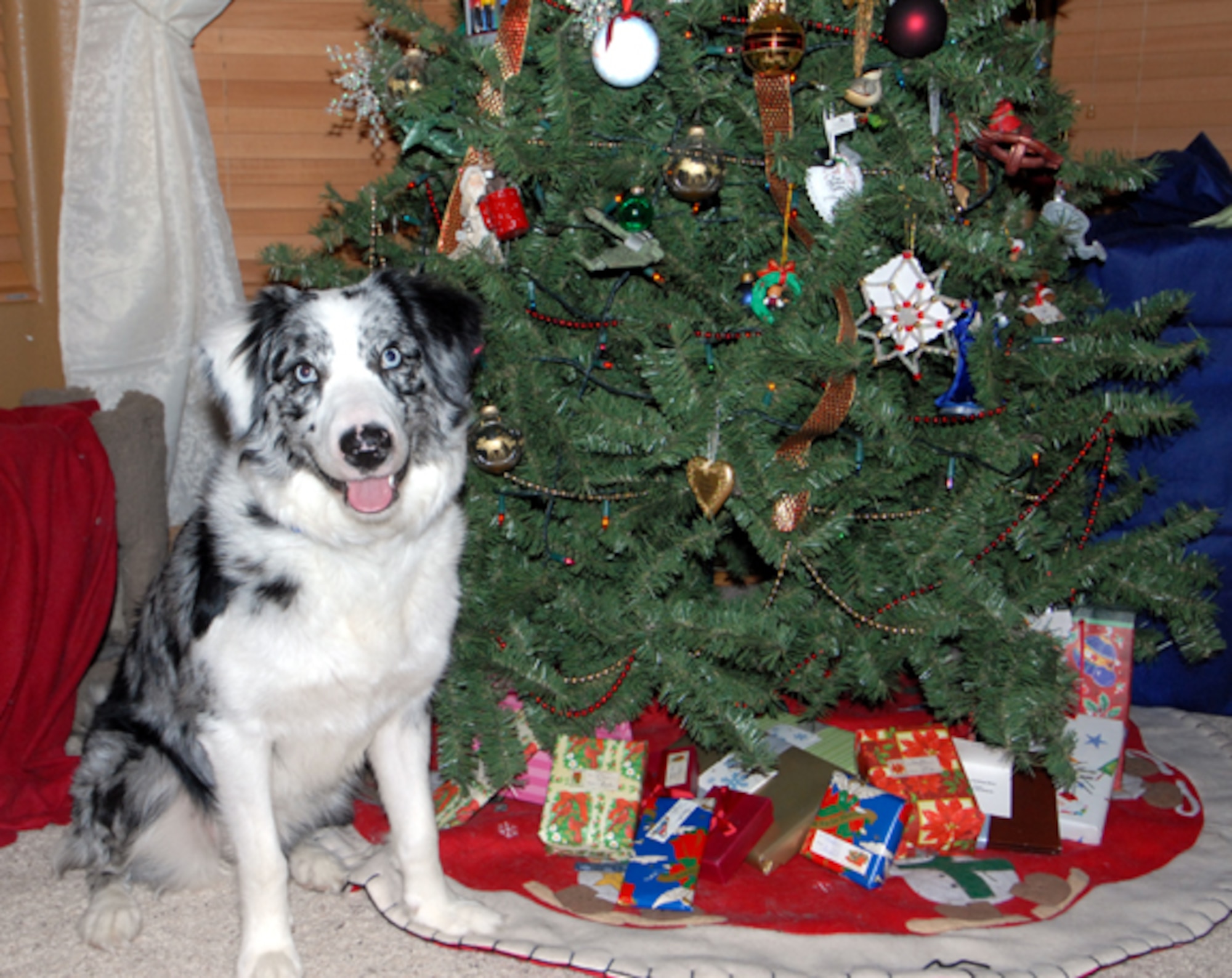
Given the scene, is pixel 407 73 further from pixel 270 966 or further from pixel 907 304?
pixel 270 966

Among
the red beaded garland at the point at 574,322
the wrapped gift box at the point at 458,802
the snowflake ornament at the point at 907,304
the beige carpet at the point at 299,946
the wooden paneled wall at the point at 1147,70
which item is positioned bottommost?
the beige carpet at the point at 299,946

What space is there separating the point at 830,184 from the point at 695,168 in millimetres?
251

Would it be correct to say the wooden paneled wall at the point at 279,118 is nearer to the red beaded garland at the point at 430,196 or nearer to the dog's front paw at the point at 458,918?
the red beaded garland at the point at 430,196

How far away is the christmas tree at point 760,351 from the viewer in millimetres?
1807

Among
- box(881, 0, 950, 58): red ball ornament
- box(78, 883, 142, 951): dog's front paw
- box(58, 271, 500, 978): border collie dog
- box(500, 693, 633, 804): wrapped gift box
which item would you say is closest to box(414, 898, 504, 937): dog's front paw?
A: box(58, 271, 500, 978): border collie dog

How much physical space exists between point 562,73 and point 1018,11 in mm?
1979

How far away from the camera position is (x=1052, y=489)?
6.70 feet

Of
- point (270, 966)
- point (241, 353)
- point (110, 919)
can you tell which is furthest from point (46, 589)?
point (270, 966)

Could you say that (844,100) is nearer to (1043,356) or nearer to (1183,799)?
(1043,356)

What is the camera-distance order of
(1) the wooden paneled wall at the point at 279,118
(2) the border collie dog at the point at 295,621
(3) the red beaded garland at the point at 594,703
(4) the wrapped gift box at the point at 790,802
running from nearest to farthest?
(2) the border collie dog at the point at 295,621
(4) the wrapped gift box at the point at 790,802
(3) the red beaded garland at the point at 594,703
(1) the wooden paneled wall at the point at 279,118

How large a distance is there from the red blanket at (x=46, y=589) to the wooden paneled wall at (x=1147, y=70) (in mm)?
3170

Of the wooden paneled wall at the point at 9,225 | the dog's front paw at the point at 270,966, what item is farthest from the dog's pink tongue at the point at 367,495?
the wooden paneled wall at the point at 9,225

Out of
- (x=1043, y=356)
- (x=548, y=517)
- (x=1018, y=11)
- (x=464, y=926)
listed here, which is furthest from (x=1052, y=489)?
(x=1018, y=11)

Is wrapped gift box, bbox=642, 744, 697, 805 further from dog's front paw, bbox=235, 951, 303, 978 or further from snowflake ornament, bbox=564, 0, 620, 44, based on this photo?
snowflake ornament, bbox=564, 0, 620, 44
